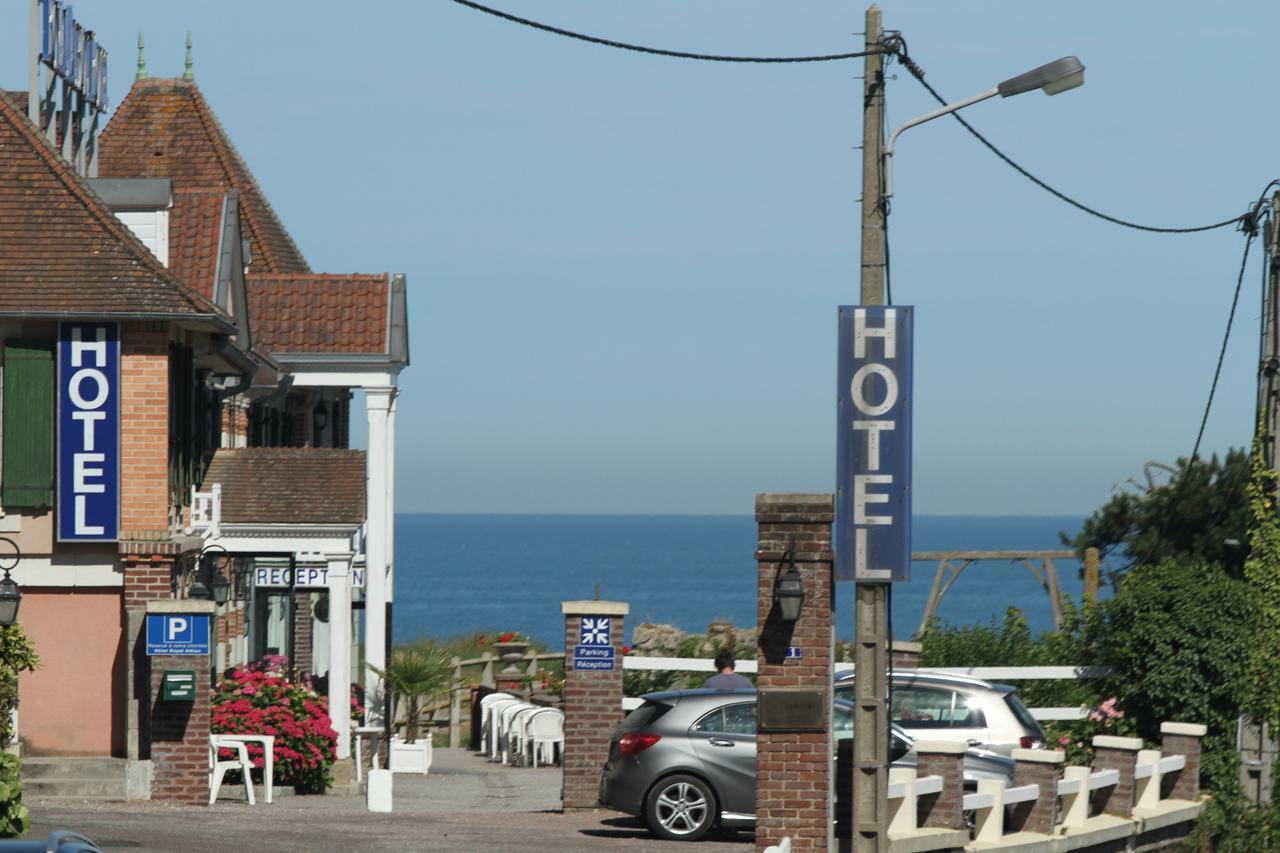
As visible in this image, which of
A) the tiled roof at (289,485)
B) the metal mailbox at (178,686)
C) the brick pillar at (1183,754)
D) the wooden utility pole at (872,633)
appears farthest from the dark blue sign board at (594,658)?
the tiled roof at (289,485)

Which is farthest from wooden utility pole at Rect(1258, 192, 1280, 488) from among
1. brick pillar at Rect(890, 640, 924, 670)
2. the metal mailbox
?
the metal mailbox

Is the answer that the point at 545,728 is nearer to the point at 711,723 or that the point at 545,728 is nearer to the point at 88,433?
the point at 88,433

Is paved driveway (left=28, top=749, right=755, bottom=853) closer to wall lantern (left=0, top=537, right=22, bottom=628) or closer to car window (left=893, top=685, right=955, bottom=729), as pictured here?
wall lantern (left=0, top=537, right=22, bottom=628)

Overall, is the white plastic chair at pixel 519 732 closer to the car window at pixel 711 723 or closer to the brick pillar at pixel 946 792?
the car window at pixel 711 723

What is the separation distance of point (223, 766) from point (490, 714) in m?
10.0

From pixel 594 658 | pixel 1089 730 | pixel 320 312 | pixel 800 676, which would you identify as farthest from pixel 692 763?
pixel 320 312

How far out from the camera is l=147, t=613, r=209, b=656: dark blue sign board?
20.8 m

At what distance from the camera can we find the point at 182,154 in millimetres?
35344

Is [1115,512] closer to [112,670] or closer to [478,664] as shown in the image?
[478,664]

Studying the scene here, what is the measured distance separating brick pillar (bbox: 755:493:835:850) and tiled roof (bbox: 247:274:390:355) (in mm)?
14893

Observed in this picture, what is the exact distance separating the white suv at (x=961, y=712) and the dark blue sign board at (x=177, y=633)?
663cm

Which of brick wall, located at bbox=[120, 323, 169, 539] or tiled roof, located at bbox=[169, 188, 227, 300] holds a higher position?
tiled roof, located at bbox=[169, 188, 227, 300]

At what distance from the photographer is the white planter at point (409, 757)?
27.7m

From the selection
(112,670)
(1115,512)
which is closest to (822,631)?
(112,670)
